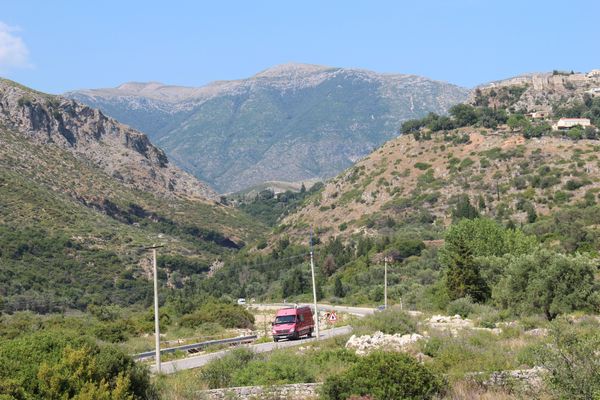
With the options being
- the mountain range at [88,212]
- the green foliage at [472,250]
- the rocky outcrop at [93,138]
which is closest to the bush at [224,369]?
the green foliage at [472,250]

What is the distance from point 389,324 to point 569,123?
104439 millimetres

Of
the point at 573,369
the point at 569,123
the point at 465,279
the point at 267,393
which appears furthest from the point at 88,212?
the point at 573,369

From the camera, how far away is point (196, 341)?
138ft

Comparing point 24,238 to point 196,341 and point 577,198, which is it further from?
point 577,198

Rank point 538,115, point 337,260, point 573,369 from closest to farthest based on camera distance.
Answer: point 573,369 → point 337,260 → point 538,115

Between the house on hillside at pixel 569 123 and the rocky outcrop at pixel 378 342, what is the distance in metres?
105

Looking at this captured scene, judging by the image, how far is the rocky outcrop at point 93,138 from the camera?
136 meters

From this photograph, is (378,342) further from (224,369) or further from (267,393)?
(267,393)

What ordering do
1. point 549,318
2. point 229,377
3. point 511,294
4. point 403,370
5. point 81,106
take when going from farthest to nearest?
point 81,106 < point 511,294 < point 549,318 < point 229,377 < point 403,370

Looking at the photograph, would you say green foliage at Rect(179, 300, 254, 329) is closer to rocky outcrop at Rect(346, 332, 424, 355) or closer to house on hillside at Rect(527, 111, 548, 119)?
rocky outcrop at Rect(346, 332, 424, 355)

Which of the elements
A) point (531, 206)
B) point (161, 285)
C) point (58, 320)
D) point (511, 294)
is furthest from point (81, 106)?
point (511, 294)

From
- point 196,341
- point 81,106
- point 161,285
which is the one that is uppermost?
point 81,106

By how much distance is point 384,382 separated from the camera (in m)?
16.9

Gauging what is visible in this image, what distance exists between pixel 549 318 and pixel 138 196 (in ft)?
371
